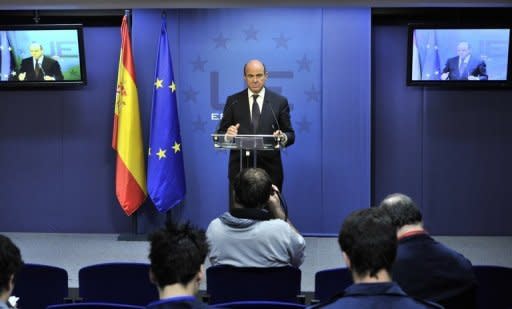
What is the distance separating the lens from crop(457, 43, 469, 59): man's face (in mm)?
7539

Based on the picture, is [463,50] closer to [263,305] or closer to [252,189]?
[252,189]

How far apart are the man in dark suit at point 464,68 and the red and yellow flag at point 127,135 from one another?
293 centimetres

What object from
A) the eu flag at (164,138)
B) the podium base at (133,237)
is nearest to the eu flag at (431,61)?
the eu flag at (164,138)

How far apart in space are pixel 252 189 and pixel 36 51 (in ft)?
13.5

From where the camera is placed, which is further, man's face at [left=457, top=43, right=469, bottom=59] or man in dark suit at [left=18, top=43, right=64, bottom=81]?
man in dark suit at [left=18, top=43, right=64, bottom=81]

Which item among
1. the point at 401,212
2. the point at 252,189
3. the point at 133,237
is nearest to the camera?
the point at 401,212

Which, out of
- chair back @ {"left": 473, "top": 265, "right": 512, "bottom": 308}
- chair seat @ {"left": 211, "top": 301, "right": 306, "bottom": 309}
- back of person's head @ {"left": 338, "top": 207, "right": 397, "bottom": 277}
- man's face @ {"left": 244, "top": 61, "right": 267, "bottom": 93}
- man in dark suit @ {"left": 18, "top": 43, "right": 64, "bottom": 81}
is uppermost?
man in dark suit @ {"left": 18, "top": 43, "right": 64, "bottom": 81}

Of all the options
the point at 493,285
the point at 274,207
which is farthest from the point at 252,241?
the point at 493,285

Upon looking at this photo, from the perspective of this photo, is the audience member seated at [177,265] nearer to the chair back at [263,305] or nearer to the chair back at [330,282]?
the chair back at [263,305]

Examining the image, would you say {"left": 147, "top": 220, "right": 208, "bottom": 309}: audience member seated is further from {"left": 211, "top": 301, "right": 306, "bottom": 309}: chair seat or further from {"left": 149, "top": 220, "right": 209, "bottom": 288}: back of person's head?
{"left": 211, "top": 301, "right": 306, "bottom": 309}: chair seat

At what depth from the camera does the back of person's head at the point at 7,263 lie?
109 inches

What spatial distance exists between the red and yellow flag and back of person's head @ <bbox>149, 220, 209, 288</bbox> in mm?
4799

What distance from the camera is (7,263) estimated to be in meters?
2.79

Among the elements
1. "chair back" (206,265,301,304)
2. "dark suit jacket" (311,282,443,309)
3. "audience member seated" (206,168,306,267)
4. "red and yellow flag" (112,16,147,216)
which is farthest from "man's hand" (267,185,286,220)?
"red and yellow flag" (112,16,147,216)
